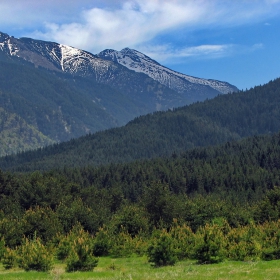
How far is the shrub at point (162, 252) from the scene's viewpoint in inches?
1706

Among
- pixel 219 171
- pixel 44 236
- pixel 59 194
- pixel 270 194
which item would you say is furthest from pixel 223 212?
pixel 219 171

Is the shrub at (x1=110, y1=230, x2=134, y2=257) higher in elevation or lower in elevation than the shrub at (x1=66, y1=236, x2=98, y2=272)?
lower

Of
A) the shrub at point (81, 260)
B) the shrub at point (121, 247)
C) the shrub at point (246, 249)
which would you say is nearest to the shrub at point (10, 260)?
the shrub at point (81, 260)

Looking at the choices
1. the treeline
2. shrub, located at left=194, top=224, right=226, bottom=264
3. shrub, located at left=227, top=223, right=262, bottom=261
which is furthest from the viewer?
shrub, located at left=227, top=223, right=262, bottom=261

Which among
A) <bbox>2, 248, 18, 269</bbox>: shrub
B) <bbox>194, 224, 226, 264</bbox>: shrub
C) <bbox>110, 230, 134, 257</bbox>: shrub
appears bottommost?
<bbox>110, 230, 134, 257</bbox>: shrub

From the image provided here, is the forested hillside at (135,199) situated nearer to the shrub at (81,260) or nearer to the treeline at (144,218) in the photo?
the treeline at (144,218)

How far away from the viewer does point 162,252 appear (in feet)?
144

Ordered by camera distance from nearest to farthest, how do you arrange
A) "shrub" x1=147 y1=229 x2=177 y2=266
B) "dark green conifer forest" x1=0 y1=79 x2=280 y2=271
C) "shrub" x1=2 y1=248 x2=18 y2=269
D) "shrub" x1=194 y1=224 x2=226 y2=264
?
"shrub" x1=194 y1=224 x2=226 y2=264
"shrub" x1=147 y1=229 x2=177 y2=266
"dark green conifer forest" x1=0 y1=79 x2=280 y2=271
"shrub" x1=2 y1=248 x2=18 y2=269

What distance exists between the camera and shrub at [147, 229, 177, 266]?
142ft

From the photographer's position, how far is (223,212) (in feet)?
283

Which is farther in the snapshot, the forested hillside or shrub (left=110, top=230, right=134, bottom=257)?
the forested hillside

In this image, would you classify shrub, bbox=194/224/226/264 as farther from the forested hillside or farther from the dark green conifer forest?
the forested hillside

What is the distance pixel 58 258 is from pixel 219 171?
13194 cm

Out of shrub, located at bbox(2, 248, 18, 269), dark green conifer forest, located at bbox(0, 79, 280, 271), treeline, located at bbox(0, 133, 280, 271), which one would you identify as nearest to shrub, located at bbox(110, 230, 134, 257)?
dark green conifer forest, located at bbox(0, 79, 280, 271)
